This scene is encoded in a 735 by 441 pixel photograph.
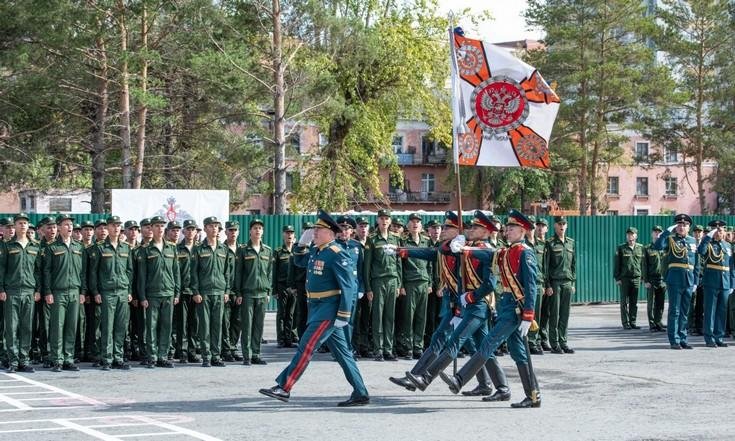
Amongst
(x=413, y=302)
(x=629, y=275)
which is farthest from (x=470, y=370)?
(x=629, y=275)

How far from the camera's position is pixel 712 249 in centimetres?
1881

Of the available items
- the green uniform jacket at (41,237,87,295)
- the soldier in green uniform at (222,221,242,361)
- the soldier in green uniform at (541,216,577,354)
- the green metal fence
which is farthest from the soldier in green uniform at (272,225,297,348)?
the green metal fence

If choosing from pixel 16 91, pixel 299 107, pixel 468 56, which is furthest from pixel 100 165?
pixel 468 56

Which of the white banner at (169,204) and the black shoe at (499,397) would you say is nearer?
the black shoe at (499,397)

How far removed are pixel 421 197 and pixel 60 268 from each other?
69016mm

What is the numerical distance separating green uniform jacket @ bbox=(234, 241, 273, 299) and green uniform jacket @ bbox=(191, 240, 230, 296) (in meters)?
0.21

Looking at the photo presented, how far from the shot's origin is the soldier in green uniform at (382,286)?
16.4 meters

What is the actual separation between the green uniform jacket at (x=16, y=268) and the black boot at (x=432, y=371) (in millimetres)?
5691

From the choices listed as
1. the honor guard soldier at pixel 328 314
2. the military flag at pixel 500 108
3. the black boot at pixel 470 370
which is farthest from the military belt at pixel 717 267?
the honor guard soldier at pixel 328 314

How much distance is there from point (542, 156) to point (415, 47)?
1060 inches

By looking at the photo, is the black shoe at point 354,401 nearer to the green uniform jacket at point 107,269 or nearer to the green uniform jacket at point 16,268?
the green uniform jacket at point 107,269

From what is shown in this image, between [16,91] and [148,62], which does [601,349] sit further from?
[16,91]

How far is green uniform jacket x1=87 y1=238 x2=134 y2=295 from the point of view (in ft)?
49.8

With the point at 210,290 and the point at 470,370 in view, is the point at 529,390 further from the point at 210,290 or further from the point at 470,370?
the point at 210,290
